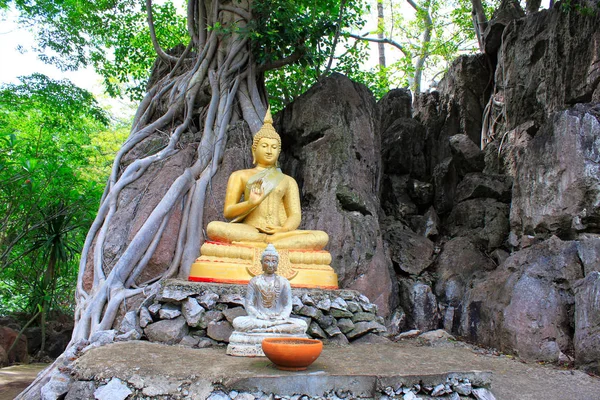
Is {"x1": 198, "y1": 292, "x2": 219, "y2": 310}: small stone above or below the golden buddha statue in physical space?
below

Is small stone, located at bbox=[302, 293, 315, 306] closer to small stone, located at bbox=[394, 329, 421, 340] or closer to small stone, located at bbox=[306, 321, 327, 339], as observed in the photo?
small stone, located at bbox=[306, 321, 327, 339]

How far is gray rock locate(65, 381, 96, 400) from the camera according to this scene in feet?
9.62

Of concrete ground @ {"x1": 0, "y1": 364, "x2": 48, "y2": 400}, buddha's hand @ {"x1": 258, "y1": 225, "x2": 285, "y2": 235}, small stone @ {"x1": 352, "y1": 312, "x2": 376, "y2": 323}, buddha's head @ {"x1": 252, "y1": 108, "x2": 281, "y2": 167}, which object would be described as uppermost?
buddha's head @ {"x1": 252, "y1": 108, "x2": 281, "y2": 167}

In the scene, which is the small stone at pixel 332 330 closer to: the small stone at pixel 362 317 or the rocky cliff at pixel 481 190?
the small stone at pixel 362 317

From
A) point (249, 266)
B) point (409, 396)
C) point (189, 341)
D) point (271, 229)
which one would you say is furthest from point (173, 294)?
point (409, 396)

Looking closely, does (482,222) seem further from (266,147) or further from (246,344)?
(246,344)

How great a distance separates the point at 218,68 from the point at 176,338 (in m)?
4.47

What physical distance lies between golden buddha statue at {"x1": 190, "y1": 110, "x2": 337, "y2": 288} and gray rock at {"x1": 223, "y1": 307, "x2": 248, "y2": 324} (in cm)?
40

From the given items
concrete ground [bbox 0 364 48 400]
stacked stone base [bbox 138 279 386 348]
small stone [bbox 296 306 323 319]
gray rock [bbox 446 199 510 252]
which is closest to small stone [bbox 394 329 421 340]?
stacked stone base [bbox 138 279 386 348]

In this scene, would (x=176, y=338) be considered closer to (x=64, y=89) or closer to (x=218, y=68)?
(x=218, y=68)

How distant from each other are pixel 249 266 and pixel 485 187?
4.57 metres

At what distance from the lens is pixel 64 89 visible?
841 centimetres

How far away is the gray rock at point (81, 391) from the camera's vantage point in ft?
9.62

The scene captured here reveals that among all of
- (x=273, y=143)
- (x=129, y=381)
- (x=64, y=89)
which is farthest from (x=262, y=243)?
(x=64, y=89)
